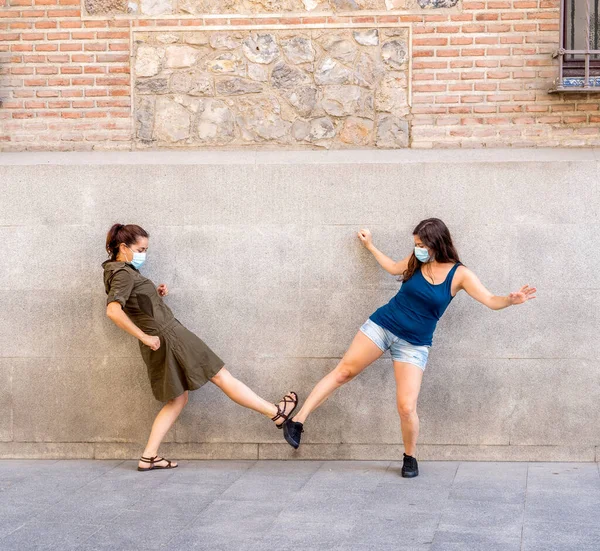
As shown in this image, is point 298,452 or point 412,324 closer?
point 412,324

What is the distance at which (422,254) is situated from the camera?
6059 millimetres

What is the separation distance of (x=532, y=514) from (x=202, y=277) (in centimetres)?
287

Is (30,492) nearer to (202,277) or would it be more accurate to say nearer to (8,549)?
(8,549)

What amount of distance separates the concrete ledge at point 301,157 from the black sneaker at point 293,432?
1.87 meters

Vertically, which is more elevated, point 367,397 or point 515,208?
point 515,208

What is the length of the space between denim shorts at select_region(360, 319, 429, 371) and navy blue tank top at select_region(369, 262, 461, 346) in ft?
0.13

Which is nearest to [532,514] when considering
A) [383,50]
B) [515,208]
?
[515,208]

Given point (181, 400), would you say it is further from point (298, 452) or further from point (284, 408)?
point (298, 452)

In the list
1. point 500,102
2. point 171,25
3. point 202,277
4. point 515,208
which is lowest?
point 202,277

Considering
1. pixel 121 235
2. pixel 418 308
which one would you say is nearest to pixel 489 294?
pixel 418 308

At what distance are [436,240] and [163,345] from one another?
1943 mm

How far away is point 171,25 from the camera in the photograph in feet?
23.0

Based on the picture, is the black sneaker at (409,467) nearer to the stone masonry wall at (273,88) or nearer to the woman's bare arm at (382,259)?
the woman's bare arm at (382,259)

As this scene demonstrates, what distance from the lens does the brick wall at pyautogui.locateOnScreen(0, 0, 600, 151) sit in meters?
6.87
